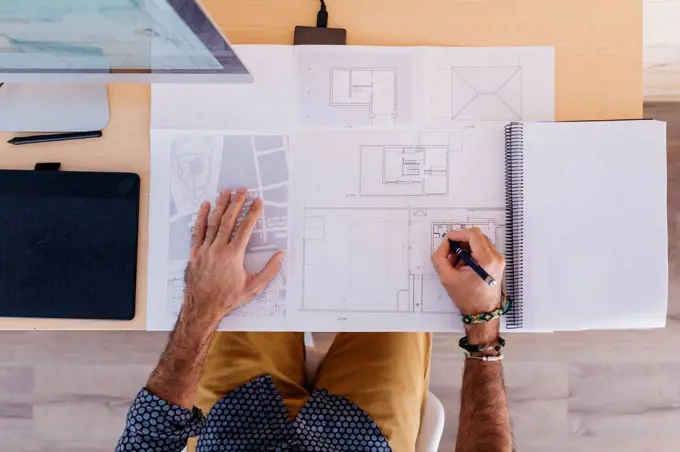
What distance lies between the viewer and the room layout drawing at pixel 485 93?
0.79 metres

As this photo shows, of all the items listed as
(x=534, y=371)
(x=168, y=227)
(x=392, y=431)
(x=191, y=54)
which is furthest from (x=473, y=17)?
(x=534, y=371)

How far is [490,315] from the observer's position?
0.77 meters

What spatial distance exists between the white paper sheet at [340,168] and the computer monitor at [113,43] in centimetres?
13

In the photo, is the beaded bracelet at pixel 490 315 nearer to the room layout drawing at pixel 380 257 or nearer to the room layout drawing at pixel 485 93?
the room layout drawing at pixel 380 257

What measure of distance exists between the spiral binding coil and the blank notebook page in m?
0.01

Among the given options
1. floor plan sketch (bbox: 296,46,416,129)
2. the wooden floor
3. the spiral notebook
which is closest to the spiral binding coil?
the spiral notebook

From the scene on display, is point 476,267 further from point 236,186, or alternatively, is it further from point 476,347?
point 236,186

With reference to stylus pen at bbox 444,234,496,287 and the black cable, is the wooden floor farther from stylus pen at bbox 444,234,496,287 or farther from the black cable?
the black cable

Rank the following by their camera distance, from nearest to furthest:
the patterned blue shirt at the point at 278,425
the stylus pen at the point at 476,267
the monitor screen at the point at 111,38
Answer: the monitor screen at the point at 111,38 → the stylus pen at the point at 476,267 → the patterned blue shirt at the point at 278,425

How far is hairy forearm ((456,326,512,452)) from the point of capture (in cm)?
81

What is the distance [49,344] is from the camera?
51.1 inches

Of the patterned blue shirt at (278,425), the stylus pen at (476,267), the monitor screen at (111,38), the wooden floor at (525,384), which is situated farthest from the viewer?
the wooden floor at (525,384)

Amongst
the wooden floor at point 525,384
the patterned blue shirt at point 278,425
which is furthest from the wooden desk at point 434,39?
the wooden floor at point 525,384

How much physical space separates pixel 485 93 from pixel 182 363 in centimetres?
60
